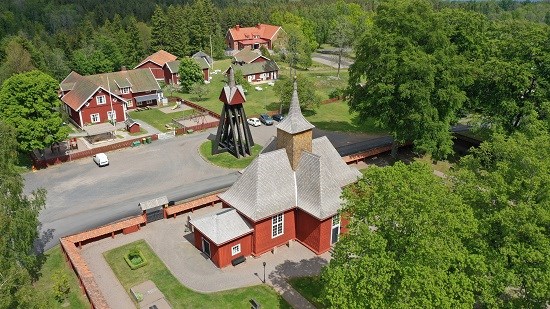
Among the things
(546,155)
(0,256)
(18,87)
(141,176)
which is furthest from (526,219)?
(18,87)

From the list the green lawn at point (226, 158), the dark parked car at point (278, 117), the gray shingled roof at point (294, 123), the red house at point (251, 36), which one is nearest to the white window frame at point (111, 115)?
the green lawn at point (226, 158)

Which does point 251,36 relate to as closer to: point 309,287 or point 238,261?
point 238,261

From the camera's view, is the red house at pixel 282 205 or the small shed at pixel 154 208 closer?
the red house at pixel 282 205

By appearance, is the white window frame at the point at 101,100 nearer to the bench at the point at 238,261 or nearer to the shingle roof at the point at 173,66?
the shingle roof at the point at 173,66

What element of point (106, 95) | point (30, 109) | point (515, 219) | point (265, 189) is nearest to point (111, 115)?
point (106, 95)

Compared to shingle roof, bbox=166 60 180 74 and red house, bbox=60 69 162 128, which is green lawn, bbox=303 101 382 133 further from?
Result: shingle roof, bbox=166 60 180 74

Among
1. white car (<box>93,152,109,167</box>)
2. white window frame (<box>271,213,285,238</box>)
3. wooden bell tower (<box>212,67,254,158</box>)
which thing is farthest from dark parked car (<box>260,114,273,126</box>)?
white window frame (<box>271,213,285,238</box>)

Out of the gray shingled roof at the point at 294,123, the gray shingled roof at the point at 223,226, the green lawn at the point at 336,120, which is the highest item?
the gray shingled roof at the point at 294,123
